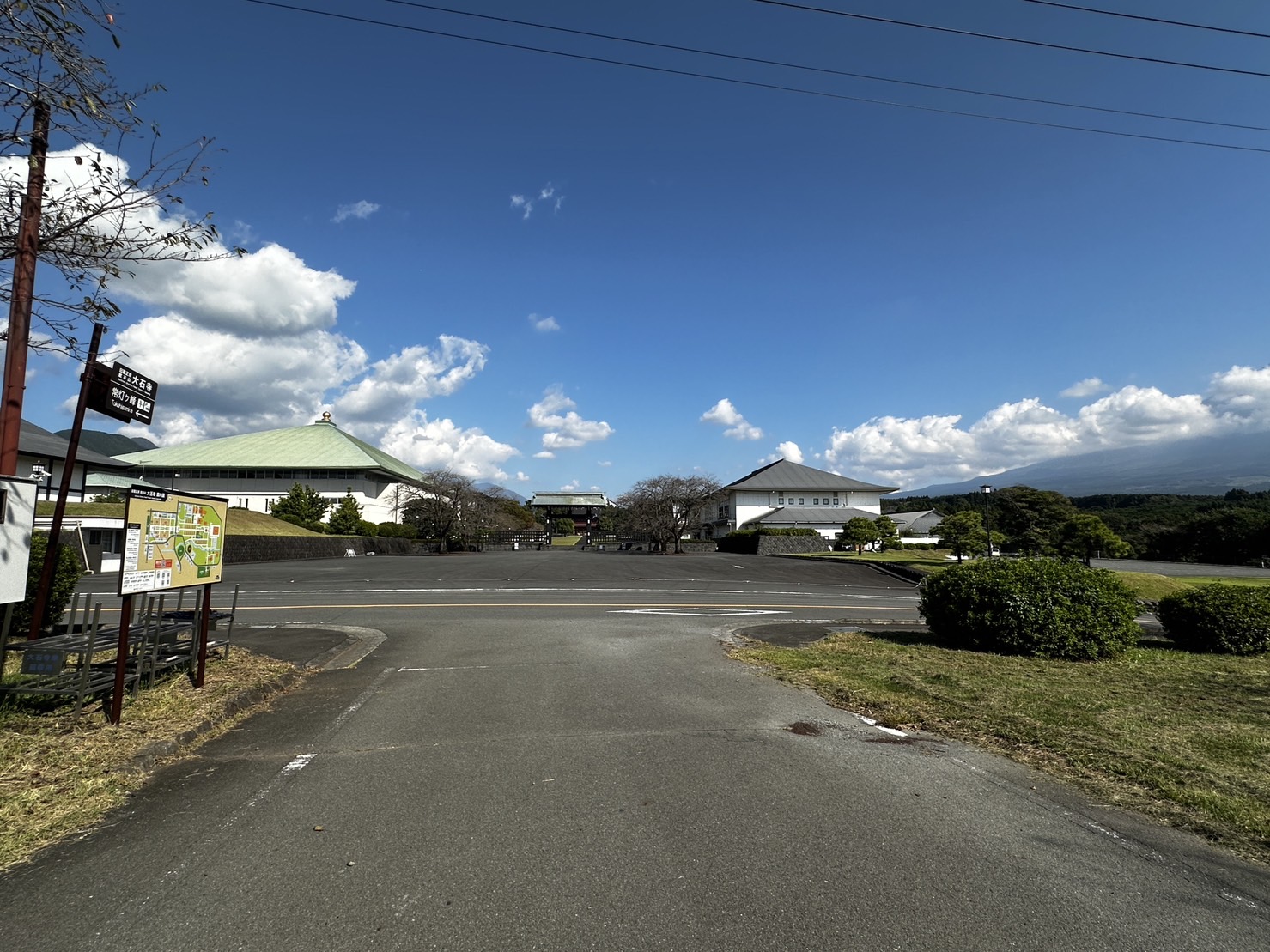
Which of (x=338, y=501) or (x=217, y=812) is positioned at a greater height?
(x=338, y=501)

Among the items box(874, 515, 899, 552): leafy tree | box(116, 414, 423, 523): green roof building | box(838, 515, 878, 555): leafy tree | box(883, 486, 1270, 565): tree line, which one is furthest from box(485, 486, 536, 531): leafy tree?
box(883, 486, 1270, 565): tree line

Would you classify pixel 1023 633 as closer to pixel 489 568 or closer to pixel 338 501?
pixel 489 568

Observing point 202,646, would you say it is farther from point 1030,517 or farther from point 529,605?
point 1030,517

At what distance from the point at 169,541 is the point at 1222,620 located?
13.4 m

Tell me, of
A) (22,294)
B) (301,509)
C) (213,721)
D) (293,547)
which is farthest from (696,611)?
(301,509)

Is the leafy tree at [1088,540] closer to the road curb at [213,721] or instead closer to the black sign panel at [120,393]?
the road curb at [213,721]

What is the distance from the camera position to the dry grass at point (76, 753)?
12.6ft

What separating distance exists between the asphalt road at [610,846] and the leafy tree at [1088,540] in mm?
31260

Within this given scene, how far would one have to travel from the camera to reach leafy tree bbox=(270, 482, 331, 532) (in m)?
52.5

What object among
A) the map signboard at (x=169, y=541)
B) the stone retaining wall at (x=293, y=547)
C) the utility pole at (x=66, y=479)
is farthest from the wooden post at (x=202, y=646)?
the stone retaining wall at (x=293, y=547)

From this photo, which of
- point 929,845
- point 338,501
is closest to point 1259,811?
point 929,845

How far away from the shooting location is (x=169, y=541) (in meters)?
6.01

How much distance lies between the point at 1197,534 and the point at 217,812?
65817 millimetres

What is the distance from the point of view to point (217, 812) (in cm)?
408
